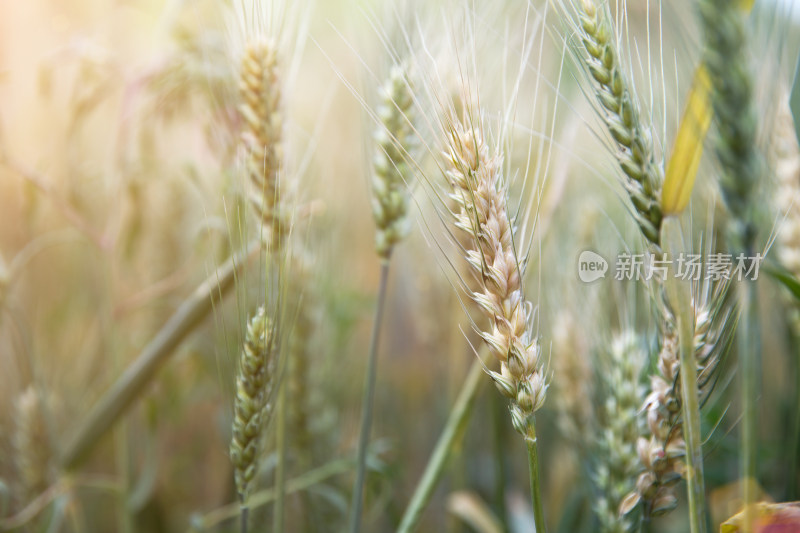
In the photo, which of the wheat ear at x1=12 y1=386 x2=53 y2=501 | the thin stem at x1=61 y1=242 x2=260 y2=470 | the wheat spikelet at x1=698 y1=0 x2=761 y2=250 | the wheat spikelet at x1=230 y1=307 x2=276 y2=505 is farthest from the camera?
the wheat ear at x1=12 y1=386 x2=53 y2=501

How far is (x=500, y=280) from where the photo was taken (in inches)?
13.4

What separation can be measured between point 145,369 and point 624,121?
493 millimetres

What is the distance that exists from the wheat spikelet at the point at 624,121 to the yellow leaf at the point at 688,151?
0.04ft

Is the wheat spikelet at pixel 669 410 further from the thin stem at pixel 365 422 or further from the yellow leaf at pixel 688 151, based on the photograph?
the thin stem at pixel 365 422

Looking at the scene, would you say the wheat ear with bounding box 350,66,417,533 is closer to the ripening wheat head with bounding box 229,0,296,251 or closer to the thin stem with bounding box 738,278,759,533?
the ripening wheat head with bounding box 229,0,296,251

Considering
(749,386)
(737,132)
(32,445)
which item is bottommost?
(32,445)

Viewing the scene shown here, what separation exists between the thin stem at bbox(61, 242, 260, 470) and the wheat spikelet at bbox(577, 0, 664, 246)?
315 mm

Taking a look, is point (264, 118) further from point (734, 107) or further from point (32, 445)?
point (32, 445)

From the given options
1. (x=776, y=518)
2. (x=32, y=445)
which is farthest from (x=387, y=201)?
(x=32, y=445)

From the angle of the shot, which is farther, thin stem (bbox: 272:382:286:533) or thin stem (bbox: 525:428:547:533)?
thin stem (bbox: 272:382:286:533)

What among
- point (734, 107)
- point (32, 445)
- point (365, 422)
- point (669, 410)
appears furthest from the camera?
point (32, 445)

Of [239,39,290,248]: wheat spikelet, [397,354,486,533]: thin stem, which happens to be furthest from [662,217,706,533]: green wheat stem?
[239,39,290,248]: wheat spikelet

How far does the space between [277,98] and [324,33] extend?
89 cm

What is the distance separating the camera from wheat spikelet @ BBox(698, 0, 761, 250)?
10.0 inches
